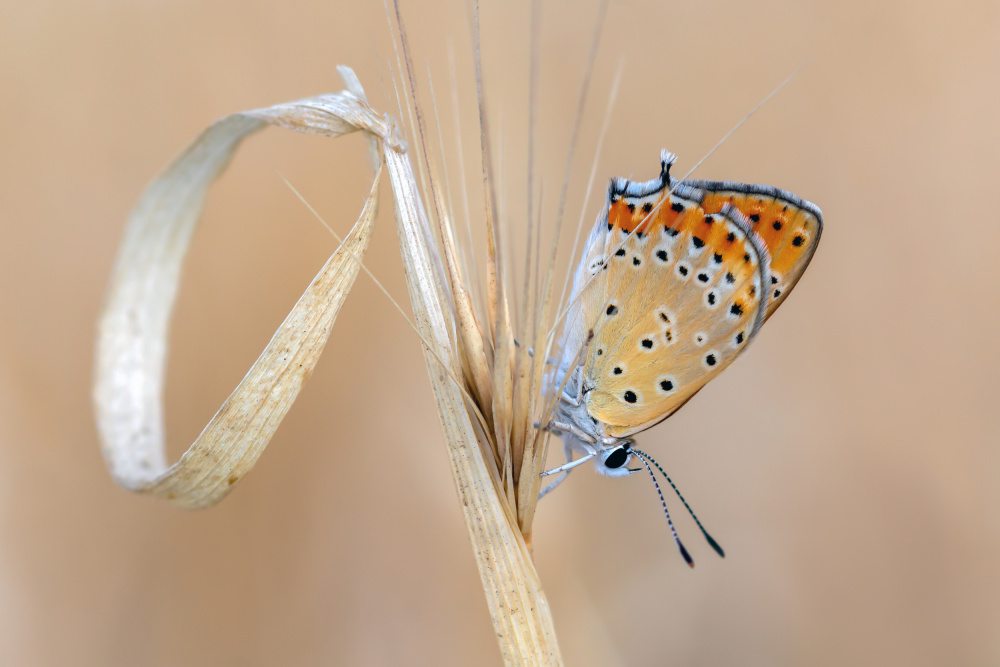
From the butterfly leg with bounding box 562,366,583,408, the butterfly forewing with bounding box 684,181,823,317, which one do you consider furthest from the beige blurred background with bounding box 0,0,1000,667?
the butterfly forewing with bounding box 684,181,823,317

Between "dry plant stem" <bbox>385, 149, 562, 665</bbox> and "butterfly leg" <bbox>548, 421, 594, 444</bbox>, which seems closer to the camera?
"dry plant stem" <bbox>385, 149, 562, 665</bbox>

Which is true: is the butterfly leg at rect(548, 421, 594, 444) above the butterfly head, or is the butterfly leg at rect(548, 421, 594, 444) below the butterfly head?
above

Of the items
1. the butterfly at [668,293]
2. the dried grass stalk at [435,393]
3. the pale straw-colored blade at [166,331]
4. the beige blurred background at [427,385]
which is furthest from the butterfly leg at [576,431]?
the beige blurred background at [427,385]

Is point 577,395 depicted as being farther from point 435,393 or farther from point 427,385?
point 427,385

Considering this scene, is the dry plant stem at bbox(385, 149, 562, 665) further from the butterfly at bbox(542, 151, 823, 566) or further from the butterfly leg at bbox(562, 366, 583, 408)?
the butterfly leg at bbox(562, 366, 583, 408)

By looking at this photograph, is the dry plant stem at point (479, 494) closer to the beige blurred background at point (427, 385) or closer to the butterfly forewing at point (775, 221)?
the butterfly forewing at point (775, 221)

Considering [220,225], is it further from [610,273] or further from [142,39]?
[610,273]
